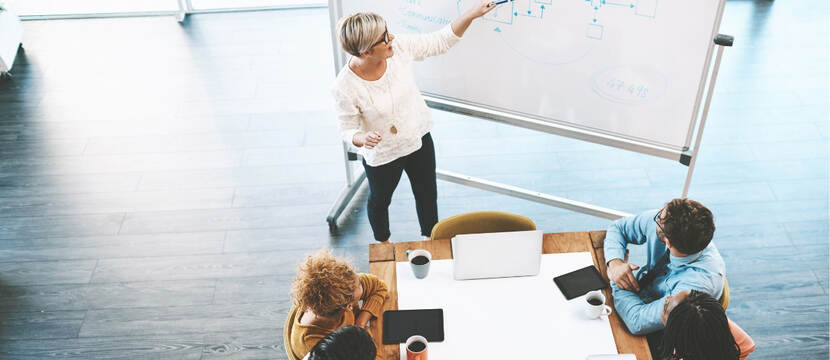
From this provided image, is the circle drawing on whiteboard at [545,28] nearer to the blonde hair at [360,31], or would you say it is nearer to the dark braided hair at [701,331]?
the blonde hair at [360,31]

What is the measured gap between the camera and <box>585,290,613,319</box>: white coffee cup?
2045 mm

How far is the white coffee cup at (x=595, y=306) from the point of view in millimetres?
2045

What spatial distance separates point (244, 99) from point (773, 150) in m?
3.35

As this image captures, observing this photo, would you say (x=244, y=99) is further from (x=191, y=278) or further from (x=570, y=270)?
(x=570, y=270)

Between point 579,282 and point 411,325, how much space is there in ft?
1.86

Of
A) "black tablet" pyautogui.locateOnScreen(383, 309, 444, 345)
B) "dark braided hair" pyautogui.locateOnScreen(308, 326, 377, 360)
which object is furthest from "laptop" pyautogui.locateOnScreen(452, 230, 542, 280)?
"dark braided hair" pyautogui.locateOnScreen(308, 326, 377, 360)

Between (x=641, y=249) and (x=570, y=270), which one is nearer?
(x=570, y=270)

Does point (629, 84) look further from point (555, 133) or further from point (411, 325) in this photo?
point (411, 325)

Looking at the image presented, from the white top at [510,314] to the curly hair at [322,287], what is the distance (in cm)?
24

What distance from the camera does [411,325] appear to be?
2.07 meters

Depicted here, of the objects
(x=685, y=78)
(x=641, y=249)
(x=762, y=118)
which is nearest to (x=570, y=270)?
(x=685, y=78)

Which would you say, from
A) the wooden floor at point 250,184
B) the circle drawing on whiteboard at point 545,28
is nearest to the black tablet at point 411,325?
the wooden floor at point 250,184

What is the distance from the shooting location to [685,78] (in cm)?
253

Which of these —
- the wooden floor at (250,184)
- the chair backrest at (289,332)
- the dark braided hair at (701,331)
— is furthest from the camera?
the wooden floor at (250,184)
